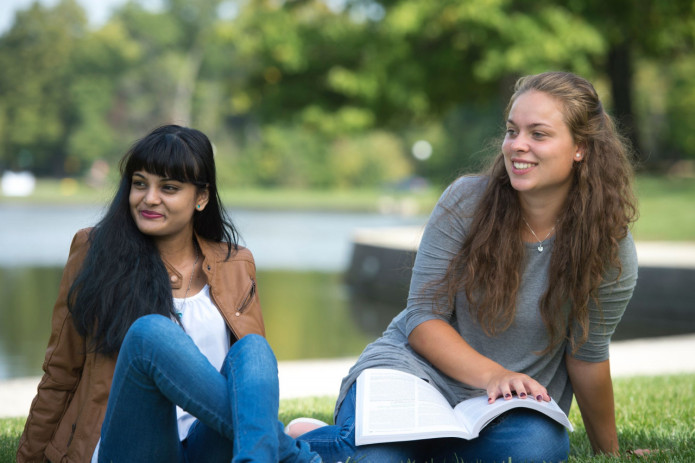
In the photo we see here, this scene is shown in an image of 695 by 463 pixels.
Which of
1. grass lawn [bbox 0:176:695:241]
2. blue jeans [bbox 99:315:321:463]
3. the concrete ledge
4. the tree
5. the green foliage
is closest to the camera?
blue jeans [bbox 99:315:321:463]

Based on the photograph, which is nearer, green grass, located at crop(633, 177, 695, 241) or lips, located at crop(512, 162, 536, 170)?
lips, located at crop(512, 162, 536, 170)

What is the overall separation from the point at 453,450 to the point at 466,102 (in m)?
16.5

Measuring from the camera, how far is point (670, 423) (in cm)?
366

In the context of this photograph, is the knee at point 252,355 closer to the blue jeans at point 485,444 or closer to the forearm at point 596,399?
the blue jeans at point 485,444

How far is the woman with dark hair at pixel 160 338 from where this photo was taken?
2.24m

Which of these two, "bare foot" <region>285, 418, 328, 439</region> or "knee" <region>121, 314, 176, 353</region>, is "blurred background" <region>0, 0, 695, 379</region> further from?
"bare foot" <region>285, 418, 328, 439</region>

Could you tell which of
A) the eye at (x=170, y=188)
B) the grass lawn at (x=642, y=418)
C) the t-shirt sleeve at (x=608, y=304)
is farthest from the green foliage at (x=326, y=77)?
the grass lawn at (x=642, y=418)

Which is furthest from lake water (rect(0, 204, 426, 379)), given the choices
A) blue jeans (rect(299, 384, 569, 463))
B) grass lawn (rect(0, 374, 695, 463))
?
grass lawn (rect(0, 374, 695, 463))

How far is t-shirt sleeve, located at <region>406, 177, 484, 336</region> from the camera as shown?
282 centimetres

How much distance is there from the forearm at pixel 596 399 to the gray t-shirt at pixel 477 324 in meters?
0.04

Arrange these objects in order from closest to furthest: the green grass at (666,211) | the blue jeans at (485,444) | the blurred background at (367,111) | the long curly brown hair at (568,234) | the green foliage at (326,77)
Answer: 1. the blue jeans at (485,444)
2. the long curly brown hair at (568,234)
3. the blurred background at (367,111)
4. the green grass at (666,211)
5. the green foliage at (326,77)

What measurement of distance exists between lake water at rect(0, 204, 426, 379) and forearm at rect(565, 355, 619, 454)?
172cm

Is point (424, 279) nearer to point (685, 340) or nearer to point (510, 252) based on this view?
point (510, 252)

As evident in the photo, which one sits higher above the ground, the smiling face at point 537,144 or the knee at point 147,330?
the smiling face at point 537,144
